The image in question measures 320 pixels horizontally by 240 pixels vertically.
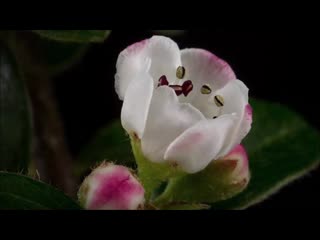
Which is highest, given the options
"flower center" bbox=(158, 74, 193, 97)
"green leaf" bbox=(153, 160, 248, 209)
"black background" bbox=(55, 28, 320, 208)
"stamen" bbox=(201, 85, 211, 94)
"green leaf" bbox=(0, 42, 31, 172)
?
"flower center" bbox=(158, 74, 193, 97)

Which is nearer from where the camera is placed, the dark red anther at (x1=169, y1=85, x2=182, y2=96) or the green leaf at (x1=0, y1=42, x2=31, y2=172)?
the dark red anther at (x1=169, y1=85, x2=182, y2=96)

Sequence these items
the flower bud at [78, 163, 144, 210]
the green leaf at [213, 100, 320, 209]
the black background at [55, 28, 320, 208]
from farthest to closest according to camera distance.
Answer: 1. the black background at [55, 28, 320, 208]
2. the green leaf at [213, 100, 320, 209]
3. the flower bud at [78, 163, 144, 210]

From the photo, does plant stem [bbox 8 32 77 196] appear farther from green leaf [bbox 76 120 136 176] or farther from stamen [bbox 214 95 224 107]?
stamen [bbox 214 95 224 107]

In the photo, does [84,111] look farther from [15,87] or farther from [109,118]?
[15,87]

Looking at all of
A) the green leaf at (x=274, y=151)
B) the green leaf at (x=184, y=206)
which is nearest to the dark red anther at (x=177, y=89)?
the green leaf at (x=184, y=206)

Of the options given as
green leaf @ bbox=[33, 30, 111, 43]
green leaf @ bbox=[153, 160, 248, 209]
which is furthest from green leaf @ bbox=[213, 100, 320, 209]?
green leaf @ bbox=[33, 30, 111, 43]

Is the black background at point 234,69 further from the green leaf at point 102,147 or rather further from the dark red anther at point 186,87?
the dark red anther at point 186,87

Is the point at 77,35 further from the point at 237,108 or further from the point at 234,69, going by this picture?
the point at 234,69

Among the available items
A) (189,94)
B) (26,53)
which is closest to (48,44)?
(26,53)
